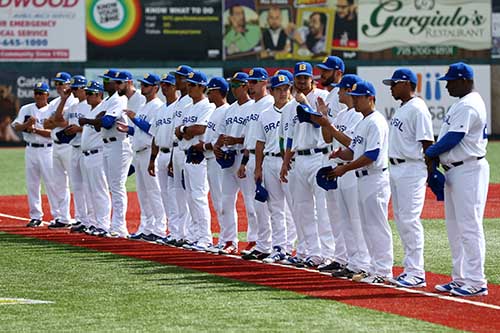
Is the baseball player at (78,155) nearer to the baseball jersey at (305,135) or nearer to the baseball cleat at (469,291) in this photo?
the baseball jersey at (305,135)

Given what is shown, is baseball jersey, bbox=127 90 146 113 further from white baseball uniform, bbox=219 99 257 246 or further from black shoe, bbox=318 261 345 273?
black shoe, bbox=318 261 345 273

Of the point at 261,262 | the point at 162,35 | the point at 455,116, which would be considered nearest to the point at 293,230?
the point at 261,262

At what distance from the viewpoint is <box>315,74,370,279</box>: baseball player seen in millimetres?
11047

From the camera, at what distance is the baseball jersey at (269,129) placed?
1250cm

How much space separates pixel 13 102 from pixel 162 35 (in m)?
4.56

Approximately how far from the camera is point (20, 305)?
9.69 meters

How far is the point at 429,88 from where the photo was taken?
35.1m

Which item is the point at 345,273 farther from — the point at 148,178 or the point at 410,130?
the point at 148,178

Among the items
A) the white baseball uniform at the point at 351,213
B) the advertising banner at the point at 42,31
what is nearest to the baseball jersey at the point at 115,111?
the white baseball uniform at the point at 351,213

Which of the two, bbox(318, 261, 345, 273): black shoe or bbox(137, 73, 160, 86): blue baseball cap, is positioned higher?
bbox(137, 73, 160, 86): blue baseball cap

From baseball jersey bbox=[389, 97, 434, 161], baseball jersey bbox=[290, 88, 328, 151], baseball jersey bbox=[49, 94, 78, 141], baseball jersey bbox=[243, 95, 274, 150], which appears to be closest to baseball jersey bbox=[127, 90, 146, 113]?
baseball jersey bbox=[49, 94, 78, 141]

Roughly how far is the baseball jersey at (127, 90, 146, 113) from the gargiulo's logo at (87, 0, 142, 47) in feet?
63.8

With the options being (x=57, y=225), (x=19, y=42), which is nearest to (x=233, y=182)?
(x=57, y=225)

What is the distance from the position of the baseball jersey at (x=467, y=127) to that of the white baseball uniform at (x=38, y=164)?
8.01m
